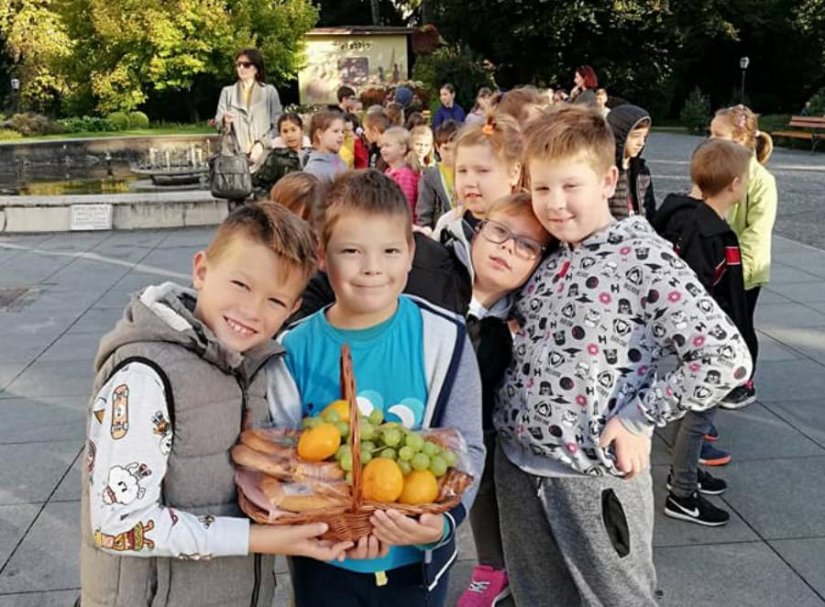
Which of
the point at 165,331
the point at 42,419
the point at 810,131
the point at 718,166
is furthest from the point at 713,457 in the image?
the point at 810,131

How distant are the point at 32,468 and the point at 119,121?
28.8 metres

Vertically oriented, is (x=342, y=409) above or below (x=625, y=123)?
below

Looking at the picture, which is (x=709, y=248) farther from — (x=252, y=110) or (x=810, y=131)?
(x=810, y=131)

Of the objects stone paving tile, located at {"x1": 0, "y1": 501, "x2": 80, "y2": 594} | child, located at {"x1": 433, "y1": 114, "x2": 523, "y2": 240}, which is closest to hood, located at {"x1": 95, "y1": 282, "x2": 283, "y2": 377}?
child, located at {"x1": 433, "y1": 114, "x2": 523, "y2": 240}

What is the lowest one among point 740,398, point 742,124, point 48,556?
point 48,556

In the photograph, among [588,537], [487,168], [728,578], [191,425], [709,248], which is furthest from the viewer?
[709,248]

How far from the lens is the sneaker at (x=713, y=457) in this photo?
4.46 meters

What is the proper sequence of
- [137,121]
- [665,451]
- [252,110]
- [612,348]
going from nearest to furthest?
[612,348], [665,451], [252,110], [137,121]

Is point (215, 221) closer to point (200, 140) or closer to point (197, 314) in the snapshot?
point (197, 314)

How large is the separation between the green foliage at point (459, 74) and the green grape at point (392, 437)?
32077mm

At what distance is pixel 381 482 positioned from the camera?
170cm

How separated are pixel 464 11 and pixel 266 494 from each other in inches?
1488

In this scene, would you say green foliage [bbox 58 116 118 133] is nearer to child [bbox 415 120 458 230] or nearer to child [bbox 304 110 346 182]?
child [bbox 304 110 346 182]

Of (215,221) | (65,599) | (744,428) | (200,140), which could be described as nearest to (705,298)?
(65,599)
